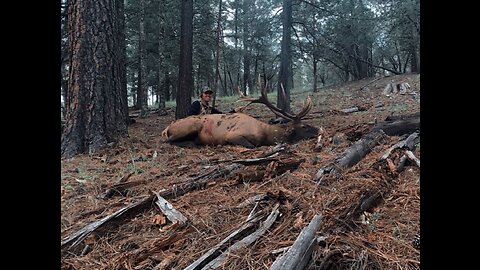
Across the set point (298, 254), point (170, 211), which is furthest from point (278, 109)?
point (298, 254)

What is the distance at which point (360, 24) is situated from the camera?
18.5 metres

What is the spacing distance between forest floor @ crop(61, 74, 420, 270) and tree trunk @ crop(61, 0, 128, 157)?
81 centimetres

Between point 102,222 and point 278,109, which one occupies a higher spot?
point 278,109

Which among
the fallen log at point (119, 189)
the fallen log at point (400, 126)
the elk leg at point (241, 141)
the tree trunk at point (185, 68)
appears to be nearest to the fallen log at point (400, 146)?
the fallen log at point (400, 126)

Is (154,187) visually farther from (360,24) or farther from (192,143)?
(360,24)

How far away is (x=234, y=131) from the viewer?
6.66 metres

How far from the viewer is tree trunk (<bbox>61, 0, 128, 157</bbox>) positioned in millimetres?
5680

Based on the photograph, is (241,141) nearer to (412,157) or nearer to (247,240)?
(412,157)

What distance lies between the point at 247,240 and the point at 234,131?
4400mm

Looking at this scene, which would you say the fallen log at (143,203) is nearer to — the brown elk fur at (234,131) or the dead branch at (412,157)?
the dead branch at (412,157)

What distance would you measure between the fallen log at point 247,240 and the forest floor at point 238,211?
0.02 m
